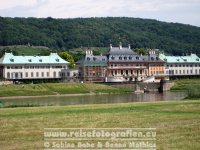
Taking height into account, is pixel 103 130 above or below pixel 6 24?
below

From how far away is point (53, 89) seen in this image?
239ft

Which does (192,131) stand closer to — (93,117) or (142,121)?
(142,121)

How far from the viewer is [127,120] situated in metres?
21.7

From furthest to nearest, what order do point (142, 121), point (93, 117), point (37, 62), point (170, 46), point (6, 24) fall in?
point (170, 46)
point (6, 24)
point (37, 62)
point (93, 117)
point (142, 121)

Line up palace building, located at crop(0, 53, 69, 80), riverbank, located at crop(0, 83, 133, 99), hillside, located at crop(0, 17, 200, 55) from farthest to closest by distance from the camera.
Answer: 1. hillside, located at crop(0, 17, 200, 55)
2. palace building, located at crop(0, 53, 69, 80)
3. riverbank, located at crop(0, 83, 133, 99)

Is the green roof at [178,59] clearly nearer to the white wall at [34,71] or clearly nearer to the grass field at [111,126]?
the white wall at [34,71]

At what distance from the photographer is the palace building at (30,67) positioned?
8900 cm

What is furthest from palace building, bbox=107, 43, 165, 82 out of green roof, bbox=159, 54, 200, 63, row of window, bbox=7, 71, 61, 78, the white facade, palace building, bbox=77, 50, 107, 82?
row of window, bbox=7, 71, 61, 78

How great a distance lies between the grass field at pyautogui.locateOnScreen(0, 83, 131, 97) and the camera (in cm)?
6778

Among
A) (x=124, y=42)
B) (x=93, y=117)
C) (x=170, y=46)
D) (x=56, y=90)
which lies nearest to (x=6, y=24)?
(x=124, y=42)

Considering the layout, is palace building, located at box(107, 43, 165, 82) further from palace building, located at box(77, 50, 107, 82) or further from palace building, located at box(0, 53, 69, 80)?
palace building, located at box(0, 53, 69, 80)

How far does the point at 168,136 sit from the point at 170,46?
16732 centimetres

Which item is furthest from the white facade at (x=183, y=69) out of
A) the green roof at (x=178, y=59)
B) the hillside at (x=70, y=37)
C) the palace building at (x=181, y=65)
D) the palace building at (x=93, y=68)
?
the hillside at (x=70, y=37)

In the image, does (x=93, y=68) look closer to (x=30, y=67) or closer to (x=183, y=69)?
(x=30, y=67)
